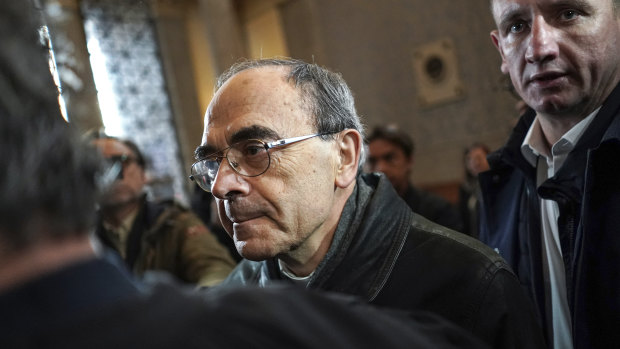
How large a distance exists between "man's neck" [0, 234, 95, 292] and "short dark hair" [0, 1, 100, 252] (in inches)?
0.4

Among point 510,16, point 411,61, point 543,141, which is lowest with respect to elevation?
point 543,141

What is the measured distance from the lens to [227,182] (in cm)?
163

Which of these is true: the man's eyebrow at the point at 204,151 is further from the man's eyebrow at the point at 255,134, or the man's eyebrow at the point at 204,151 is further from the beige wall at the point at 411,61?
the beige wall at the point at 411,61

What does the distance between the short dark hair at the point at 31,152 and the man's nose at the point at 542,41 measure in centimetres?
164

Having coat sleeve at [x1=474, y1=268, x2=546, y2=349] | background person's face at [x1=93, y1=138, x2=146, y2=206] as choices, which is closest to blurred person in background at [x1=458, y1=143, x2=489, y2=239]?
background person's face at [x1=93, y1=138, x2=146, y2=206]

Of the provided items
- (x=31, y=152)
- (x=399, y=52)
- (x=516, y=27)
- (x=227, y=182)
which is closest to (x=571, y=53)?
(x=516, y=27)

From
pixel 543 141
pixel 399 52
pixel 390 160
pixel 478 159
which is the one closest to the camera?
pixel 543 141

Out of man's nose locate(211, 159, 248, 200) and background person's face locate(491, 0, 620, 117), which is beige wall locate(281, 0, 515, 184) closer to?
background person's face locate(491, 0, 620, 117)

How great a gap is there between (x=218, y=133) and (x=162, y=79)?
1271 cm

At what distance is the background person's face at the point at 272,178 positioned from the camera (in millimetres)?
1633

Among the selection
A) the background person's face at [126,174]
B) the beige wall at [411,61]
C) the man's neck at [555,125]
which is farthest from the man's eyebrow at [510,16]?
the beige wall at [411,61]

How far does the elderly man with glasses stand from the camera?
5.08ft

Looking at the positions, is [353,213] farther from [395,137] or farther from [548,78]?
[395,137]

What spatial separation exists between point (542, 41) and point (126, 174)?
2226 millimetres
